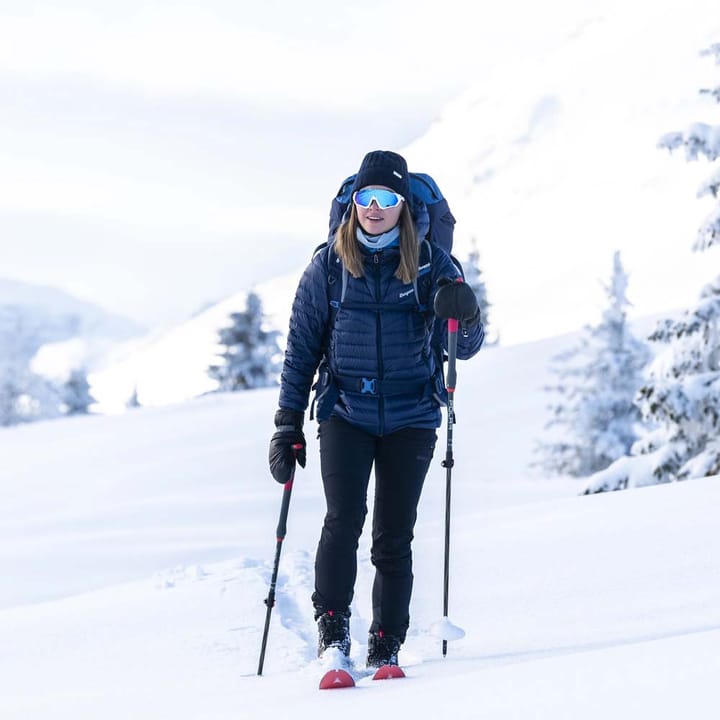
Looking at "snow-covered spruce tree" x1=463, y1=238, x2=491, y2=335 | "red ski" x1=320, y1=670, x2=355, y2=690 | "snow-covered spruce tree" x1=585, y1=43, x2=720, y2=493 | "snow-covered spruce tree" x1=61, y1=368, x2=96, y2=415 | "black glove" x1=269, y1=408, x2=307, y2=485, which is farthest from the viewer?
"snow-covered spruce tree" x1=61, y1=368, x2=96, y2=415

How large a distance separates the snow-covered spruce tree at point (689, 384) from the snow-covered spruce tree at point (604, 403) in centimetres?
1290

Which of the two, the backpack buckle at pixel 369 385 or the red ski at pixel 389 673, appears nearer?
the red ski at pixel 389 673

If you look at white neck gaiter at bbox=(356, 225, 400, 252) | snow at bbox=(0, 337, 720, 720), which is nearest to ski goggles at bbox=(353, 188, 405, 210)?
white neck gaiter at bbox=(356, 225, 400, 252)

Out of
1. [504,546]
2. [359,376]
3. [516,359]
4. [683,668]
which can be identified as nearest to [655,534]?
[504,546]

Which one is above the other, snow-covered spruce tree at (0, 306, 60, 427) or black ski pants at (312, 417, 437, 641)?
snow-covered spruce tree at (0, 306, 60, 427)

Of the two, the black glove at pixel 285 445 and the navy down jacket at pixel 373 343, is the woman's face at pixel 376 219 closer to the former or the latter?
the navy down jacket at pixel 373 343

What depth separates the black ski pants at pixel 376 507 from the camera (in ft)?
15.5

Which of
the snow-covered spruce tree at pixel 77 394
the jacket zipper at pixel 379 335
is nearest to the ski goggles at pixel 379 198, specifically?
the jacket zipper at pixel 379 335

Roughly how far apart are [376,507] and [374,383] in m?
0.61

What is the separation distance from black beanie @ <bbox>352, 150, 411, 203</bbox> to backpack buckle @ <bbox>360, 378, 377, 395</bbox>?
85cm

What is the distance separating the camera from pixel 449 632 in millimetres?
4605

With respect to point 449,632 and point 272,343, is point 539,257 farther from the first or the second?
point 449,632

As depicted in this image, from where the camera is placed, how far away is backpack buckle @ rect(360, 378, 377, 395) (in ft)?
15.4

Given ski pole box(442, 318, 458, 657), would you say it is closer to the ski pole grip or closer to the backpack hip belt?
the ski pole grip
